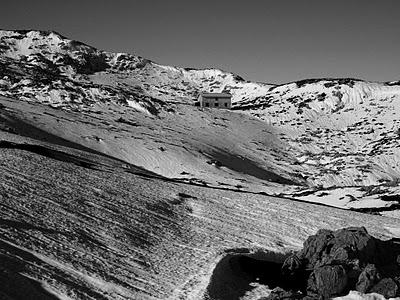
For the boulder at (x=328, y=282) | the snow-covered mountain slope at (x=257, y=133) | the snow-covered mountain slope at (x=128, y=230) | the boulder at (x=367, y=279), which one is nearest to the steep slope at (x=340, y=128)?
the snow-covered mountain slope at (x=257, y=133)

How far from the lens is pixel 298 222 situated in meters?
35.9

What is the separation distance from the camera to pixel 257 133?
121 m

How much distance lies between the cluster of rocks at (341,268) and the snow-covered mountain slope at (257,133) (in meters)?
25.6

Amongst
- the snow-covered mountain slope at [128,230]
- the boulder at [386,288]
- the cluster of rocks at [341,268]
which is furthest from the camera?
the cluster of rocks at [341,268]

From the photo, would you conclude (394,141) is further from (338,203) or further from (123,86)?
(123,86)

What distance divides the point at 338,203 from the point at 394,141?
232 ft

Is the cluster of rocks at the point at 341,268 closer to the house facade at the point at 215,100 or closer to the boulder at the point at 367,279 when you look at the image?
the boulder at the point at 367,279

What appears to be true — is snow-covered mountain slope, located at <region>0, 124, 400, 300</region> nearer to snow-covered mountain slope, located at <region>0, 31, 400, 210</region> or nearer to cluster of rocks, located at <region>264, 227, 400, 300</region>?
cluster of rocks, located at <region>264, 227, 400, 300</region>

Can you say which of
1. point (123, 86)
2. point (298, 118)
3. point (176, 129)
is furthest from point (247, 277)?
point (123, 86)

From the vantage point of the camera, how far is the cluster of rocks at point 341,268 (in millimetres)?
19922

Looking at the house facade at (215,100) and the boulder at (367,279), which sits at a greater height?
the house facade at (215,100)

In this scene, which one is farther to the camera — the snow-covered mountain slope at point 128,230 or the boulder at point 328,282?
the boulder at point 328,282

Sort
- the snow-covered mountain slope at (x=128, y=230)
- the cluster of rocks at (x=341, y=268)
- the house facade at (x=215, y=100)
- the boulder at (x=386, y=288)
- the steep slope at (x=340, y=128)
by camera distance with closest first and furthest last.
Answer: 1. the snow-covered mountain slope at (x=128, y=230)
2. the boulder at (x=386, y=288)
3. the cluster of rocks at (x=341, y=268)
4. the steep slope at (x=340, y=128)
5. the house facade at (x=215, y=100)

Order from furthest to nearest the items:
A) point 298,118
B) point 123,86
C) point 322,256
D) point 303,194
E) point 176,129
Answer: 1. point 123,86
2. point 298,118
3. point 176,129
4. point 303,194
5. point 322,256
